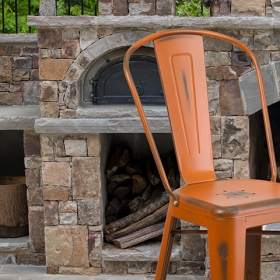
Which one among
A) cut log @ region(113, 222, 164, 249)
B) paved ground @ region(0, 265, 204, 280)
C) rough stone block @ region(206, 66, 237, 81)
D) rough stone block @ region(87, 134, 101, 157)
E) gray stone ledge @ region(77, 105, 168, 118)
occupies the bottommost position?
paved ground @ region(0, 265, 204, 280)

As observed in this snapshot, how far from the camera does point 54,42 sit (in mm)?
3619

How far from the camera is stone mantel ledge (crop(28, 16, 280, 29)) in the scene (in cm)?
345

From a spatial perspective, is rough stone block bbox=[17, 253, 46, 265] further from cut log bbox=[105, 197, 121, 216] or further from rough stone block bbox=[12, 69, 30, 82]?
rough stone block bbox=[12, 69, 30, 82]

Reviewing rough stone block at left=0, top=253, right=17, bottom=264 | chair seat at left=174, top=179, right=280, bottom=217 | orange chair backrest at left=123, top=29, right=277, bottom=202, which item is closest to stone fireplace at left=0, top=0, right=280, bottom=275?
rough stone block at left=0, top=253, right=17, bottom=264

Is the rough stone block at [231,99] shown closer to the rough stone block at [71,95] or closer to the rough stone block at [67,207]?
the rough stone block at [71,95]

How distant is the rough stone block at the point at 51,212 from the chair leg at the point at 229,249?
193 centimetres

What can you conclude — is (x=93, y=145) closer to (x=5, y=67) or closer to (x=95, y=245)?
(x=95, y=245)

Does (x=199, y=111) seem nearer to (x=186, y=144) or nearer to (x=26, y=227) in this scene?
(x=186, y=144)

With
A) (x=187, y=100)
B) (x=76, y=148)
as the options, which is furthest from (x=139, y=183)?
(x=187, y=100)

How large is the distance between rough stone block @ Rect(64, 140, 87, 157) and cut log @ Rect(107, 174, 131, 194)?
49 cm

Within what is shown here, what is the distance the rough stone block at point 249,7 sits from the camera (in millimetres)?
3488

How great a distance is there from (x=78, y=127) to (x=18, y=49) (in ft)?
4.46

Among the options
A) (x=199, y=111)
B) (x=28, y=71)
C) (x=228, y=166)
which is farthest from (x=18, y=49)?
(x=199, y=111)

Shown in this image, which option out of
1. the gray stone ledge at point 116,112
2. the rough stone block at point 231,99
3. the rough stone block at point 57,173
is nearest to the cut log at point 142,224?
the rough stone block at point 57,173
